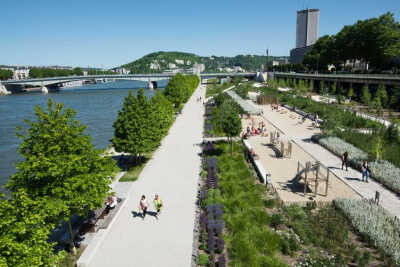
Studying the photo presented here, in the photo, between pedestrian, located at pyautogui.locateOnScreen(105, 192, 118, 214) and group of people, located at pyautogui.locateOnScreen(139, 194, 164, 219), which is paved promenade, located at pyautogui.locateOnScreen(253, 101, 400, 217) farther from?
pedestrian, located at pyautogui.locateOnScreen(105, 192, 118, 214)

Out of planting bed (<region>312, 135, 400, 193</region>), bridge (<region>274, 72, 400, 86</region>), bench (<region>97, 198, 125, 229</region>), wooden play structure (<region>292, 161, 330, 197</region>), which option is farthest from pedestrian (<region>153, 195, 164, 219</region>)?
bridge (<region>274, 72, 400, 86</region>)

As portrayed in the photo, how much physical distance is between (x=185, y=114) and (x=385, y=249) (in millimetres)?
32231

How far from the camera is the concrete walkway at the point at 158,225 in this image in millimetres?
9195

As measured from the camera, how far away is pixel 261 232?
32.8ft

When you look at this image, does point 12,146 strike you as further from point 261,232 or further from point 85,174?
point 261,232

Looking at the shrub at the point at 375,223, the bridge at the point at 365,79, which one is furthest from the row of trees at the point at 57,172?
the bridge at the point at 365,79

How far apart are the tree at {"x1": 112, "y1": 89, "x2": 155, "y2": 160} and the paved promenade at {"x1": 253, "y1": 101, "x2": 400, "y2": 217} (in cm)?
1140

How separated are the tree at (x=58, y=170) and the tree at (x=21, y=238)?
1.77 metres

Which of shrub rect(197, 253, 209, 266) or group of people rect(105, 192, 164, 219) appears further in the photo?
group of people rect(105, 192, 164, 219)

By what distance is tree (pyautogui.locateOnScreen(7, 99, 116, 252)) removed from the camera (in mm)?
8656

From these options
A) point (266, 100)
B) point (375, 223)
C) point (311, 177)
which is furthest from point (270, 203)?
point (266, 100)

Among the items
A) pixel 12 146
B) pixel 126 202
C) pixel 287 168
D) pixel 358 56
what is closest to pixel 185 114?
pixel 12 146

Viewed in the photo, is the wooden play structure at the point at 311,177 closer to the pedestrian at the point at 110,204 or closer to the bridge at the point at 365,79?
the pedestrian at the point at 110,204

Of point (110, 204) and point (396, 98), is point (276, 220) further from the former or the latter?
point (396, 98)
